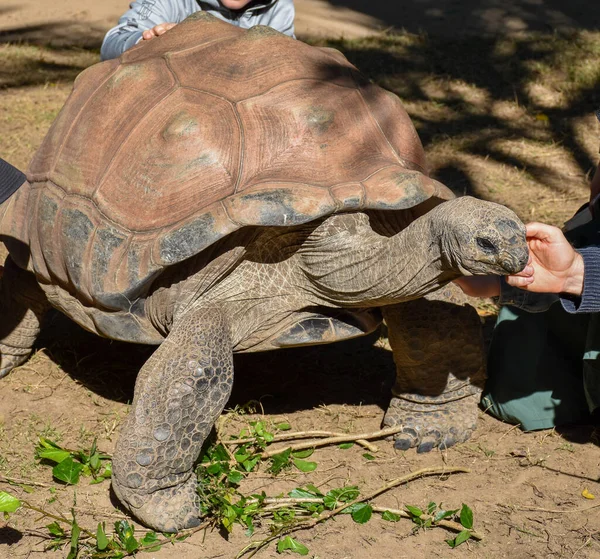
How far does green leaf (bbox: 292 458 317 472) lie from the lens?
3496 mm

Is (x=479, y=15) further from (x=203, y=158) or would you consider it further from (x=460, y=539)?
(x=460, y=539)

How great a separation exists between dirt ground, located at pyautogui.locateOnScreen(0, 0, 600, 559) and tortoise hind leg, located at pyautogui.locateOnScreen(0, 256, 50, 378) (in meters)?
0.10

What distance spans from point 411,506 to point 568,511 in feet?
1.98

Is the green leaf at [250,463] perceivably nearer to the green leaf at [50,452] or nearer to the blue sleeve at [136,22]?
the green leaf at [50,452]

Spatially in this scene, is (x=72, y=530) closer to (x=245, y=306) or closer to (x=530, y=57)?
(x=245, y=306)

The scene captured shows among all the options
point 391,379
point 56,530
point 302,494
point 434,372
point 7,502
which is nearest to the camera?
point 7,502

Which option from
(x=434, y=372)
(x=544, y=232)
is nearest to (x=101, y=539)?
(x=434, y=372)

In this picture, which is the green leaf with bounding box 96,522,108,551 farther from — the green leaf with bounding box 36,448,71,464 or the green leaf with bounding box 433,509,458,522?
the green leaf with bounding box 433,509,458,522

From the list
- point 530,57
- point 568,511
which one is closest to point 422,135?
point 530,57

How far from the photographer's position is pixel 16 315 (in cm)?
422

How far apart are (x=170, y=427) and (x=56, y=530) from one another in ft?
1.76

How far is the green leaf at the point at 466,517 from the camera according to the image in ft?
10.3

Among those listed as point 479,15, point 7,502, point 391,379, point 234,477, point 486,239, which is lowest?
point 391,379

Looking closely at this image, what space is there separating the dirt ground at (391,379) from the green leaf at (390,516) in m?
Answer: 0.03
